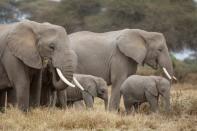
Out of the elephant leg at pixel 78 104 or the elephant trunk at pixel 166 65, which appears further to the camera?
the elephant trunk at pixel 166 65

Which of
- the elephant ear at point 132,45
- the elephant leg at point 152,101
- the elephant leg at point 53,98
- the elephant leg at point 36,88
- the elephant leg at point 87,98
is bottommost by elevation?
the elephant leg at point 87,98

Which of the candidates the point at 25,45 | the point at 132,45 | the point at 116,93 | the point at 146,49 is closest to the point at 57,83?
the point at 25,45

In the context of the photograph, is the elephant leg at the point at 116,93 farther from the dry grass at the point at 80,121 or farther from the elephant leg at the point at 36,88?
the dry grass at the point at 80,121

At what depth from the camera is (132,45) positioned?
13516 mm

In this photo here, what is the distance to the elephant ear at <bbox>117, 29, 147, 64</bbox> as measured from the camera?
13414mm

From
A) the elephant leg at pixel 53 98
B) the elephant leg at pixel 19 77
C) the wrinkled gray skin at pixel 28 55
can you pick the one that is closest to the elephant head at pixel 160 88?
the elephant leg at pixel 53 98

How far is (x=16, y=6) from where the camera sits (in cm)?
3450

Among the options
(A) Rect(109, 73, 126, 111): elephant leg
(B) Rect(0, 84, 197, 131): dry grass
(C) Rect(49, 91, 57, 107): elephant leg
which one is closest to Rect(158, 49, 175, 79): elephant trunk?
(A) Rect(109, 73, 126, 111): elephant leg

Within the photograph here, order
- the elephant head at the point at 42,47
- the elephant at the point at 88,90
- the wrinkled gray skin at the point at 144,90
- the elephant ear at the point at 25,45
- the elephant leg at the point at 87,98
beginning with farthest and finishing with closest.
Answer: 1. the elephant at the point at 88,90
2. the elephant leg at the point at 87,98
3. the wrinkled gray skin at the point at 144,90
4. the elephant ear at the point at 25,45
5. the elephant head at the point at 42,47

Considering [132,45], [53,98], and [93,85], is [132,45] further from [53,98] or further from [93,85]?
[53,98]

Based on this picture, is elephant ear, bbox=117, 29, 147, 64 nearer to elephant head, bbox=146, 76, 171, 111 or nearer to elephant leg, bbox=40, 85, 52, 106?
elephant head, bbox=146, 76, 171, 111

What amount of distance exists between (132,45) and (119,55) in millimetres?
323

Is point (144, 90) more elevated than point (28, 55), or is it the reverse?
point (28, 55)

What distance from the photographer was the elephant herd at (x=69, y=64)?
1018cm
